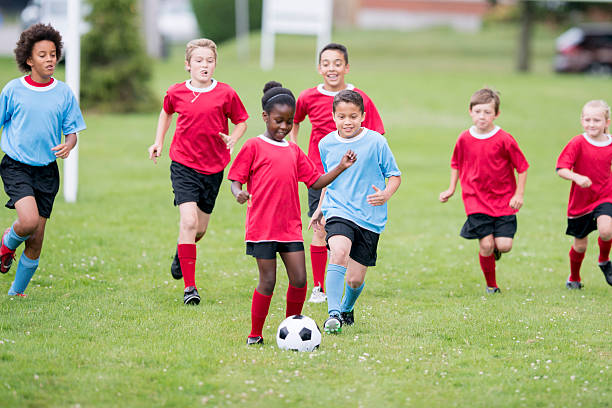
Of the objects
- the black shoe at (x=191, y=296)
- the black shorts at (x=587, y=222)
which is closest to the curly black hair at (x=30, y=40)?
the black shoe at (x=191, y=296)

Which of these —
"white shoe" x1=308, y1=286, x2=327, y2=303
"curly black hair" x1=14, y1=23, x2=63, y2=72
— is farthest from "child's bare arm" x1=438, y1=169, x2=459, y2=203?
"curly black hair" x1=14, y1=23, x2=63, y2=72

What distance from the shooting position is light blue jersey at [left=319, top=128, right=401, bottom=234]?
632cm

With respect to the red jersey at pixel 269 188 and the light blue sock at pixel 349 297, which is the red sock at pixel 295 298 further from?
the light blue sock at pixel 349 297

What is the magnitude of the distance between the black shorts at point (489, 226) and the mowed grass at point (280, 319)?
63cm

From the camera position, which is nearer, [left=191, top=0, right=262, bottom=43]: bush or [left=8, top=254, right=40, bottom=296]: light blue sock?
[left=8, top=254, right=40, bottom=296]: light blue sock

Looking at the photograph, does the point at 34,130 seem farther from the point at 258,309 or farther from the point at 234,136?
the point at 258,309

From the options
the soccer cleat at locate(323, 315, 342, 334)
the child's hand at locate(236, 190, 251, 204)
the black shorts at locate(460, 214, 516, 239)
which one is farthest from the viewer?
the black shorts at locate(460, 214, 516, 239)

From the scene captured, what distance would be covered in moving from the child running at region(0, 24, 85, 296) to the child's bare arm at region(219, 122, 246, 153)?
135cm

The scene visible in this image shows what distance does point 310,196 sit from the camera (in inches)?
299

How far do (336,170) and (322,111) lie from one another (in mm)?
1654

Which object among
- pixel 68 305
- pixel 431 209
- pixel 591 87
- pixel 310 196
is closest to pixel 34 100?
pixel 68 305

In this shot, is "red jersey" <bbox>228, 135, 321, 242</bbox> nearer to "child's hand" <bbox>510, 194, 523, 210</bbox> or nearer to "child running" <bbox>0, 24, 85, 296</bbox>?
"child running" <bbox>0, 24, 85, 296</bbox>

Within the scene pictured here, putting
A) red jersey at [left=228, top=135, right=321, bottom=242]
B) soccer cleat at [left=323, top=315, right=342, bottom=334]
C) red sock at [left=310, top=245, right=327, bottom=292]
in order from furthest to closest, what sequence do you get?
red sock at [left=310, top=245, right=327, bottom=292]
soccer cleat at [left=323, top=315, right=342, bottom=334]
red jersey at [left=228, top=135, right=321, bottom=242]

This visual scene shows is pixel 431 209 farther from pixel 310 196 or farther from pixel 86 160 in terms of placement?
pixel 86 160
